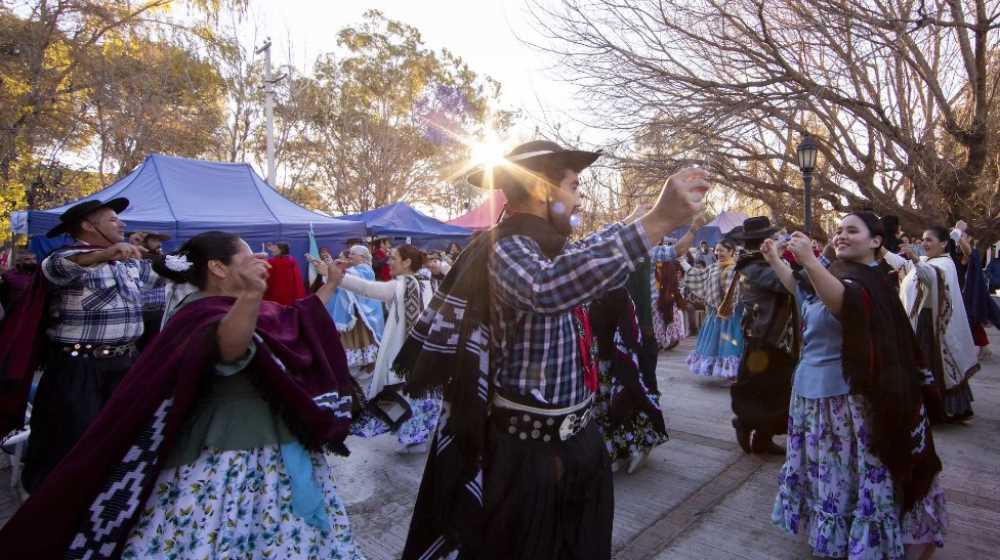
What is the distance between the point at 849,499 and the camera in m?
2.76

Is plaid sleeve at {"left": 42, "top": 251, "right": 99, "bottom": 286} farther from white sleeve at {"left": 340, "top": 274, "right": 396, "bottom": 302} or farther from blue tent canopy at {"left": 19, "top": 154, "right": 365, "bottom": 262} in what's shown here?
blue tent canopy at {"left": 19, "top": 154, "right": 365, "bottom": 262}

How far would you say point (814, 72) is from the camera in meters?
7.79

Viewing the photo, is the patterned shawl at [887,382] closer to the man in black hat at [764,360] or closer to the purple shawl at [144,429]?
the man in black hat at [764,360]

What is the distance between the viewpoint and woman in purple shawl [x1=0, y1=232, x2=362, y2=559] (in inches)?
72.2

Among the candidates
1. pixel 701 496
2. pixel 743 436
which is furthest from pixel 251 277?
pixel 743 436

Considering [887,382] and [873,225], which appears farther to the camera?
[873,225]

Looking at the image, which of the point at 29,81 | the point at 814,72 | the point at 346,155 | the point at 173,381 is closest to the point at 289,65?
the point at 346,155

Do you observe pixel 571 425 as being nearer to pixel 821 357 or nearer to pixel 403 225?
pixel 821 357

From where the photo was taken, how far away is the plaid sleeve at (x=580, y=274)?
1312mm

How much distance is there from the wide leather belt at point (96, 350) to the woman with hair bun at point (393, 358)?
164 centimetres

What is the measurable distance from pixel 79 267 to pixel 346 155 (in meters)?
20.2

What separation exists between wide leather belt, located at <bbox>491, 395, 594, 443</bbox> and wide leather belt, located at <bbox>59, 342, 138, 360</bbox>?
3.19 metres

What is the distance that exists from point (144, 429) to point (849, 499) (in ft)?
10.6

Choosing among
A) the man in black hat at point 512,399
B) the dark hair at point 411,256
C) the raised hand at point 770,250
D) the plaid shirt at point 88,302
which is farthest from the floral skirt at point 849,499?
the plaid shirt at point 88,302
